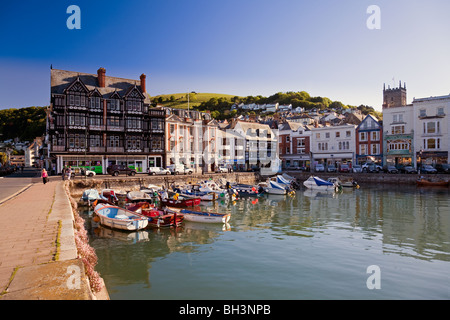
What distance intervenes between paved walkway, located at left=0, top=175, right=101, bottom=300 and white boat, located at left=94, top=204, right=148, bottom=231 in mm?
4677

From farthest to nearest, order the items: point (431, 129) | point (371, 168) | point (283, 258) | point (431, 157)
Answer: point (371, 168) < point (431, 157) < point (431, 129) < point (283, 258)

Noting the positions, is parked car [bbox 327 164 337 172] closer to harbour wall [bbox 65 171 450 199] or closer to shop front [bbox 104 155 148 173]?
harbour wall [bbox 65 171 450 199]

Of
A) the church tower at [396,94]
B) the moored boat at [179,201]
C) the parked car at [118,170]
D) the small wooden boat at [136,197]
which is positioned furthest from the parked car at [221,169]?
the church tower at [396,94]

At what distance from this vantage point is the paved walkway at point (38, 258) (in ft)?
24.1

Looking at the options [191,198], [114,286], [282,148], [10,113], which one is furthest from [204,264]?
[10,113]

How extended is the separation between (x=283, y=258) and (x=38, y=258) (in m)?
11.6

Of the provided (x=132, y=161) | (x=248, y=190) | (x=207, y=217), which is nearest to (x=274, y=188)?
(x=248, y=190)

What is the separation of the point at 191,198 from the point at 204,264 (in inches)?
845

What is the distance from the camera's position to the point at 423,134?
211 feet

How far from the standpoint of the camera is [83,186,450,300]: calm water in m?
12.3

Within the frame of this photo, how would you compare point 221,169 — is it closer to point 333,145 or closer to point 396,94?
point 333,145

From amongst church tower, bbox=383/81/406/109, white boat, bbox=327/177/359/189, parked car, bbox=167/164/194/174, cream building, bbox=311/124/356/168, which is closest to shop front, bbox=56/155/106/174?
parked car, bbox=167/164/194/174

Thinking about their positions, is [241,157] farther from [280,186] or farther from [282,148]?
[280,186]

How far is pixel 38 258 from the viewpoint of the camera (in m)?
9.84
